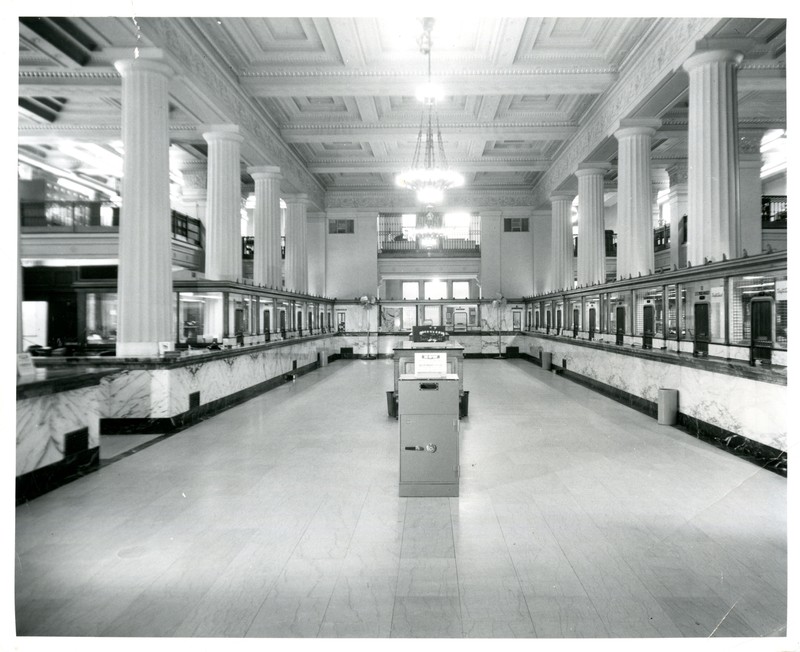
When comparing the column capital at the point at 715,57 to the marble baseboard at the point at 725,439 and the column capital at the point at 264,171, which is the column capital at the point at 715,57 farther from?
the column capital at the point at 264,171

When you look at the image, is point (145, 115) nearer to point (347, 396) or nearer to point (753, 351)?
point (347, 396)

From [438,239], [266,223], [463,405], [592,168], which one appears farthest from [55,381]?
[438,239]

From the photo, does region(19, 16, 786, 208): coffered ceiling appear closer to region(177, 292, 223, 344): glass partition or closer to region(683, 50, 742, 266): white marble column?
region(683, 50, 742, 266): white marble column

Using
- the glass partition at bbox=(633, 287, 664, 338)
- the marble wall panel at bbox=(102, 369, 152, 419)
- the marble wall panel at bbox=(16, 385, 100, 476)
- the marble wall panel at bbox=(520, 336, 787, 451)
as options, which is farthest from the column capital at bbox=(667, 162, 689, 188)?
the marble wall panel at bbox=(16, 385, 100, 476)

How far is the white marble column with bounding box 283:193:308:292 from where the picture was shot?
18484mm

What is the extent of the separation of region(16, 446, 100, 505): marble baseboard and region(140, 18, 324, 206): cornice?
5.94 meters

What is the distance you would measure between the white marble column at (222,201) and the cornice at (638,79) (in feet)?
28.7

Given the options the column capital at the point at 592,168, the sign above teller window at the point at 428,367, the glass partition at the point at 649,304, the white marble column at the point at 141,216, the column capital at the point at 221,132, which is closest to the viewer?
the sign above teller window at the point at 428,367

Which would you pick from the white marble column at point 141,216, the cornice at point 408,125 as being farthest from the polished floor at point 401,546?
the cornice at point 408,125

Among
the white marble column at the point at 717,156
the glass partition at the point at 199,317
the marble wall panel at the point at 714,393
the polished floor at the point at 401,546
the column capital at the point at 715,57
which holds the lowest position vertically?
the polished floor at the point at 401,546

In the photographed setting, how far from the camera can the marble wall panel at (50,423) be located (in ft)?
13.8

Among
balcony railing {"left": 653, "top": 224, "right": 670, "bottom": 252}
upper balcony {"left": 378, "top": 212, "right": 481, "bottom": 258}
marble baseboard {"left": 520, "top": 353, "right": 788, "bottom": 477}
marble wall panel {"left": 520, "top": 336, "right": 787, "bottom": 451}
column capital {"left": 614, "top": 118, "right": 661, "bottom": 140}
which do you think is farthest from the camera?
upper balcony {"left": 378, "top": 212, "right": 481, "bottom": 258}

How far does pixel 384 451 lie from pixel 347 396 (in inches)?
178

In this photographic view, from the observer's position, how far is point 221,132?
35.6ft
